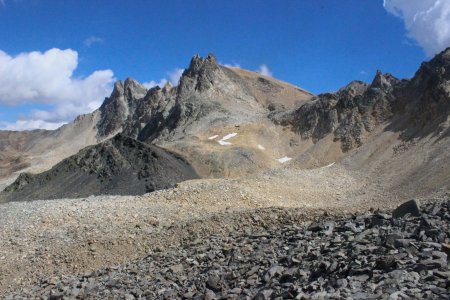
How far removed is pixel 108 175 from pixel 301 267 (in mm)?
34334

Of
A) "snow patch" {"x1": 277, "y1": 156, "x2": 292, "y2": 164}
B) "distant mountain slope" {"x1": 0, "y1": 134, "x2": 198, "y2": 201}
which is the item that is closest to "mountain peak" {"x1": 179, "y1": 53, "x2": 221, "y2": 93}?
"snow patch" {"x1": 277, "y1": 156, "x2": 292, "y2": 164}

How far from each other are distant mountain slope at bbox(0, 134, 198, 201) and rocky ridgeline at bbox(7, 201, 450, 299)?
23633 millimetres

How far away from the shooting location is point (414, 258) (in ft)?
40.4

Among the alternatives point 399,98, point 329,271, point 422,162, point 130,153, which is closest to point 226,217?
point 329,271

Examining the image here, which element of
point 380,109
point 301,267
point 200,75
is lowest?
point 301,267

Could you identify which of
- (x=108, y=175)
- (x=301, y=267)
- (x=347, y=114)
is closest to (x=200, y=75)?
(x=347, y=114)

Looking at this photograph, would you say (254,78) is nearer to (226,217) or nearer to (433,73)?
(433,73)

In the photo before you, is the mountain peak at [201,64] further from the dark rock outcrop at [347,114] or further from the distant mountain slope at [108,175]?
the distant mountain slope at [108,175]

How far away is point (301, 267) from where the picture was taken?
14289mm

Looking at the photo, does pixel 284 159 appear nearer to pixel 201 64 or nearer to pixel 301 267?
pixel 201 64

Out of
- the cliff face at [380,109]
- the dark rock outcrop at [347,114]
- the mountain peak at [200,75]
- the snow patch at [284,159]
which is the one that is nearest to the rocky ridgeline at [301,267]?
the cliff face at [380,109]

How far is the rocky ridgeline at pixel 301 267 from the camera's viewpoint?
11.4 m

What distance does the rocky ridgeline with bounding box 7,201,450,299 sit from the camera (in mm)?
11383

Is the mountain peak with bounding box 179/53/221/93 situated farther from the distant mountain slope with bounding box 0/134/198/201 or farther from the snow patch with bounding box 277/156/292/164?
the distant mountain slope with bounding box 0/134/198/201
